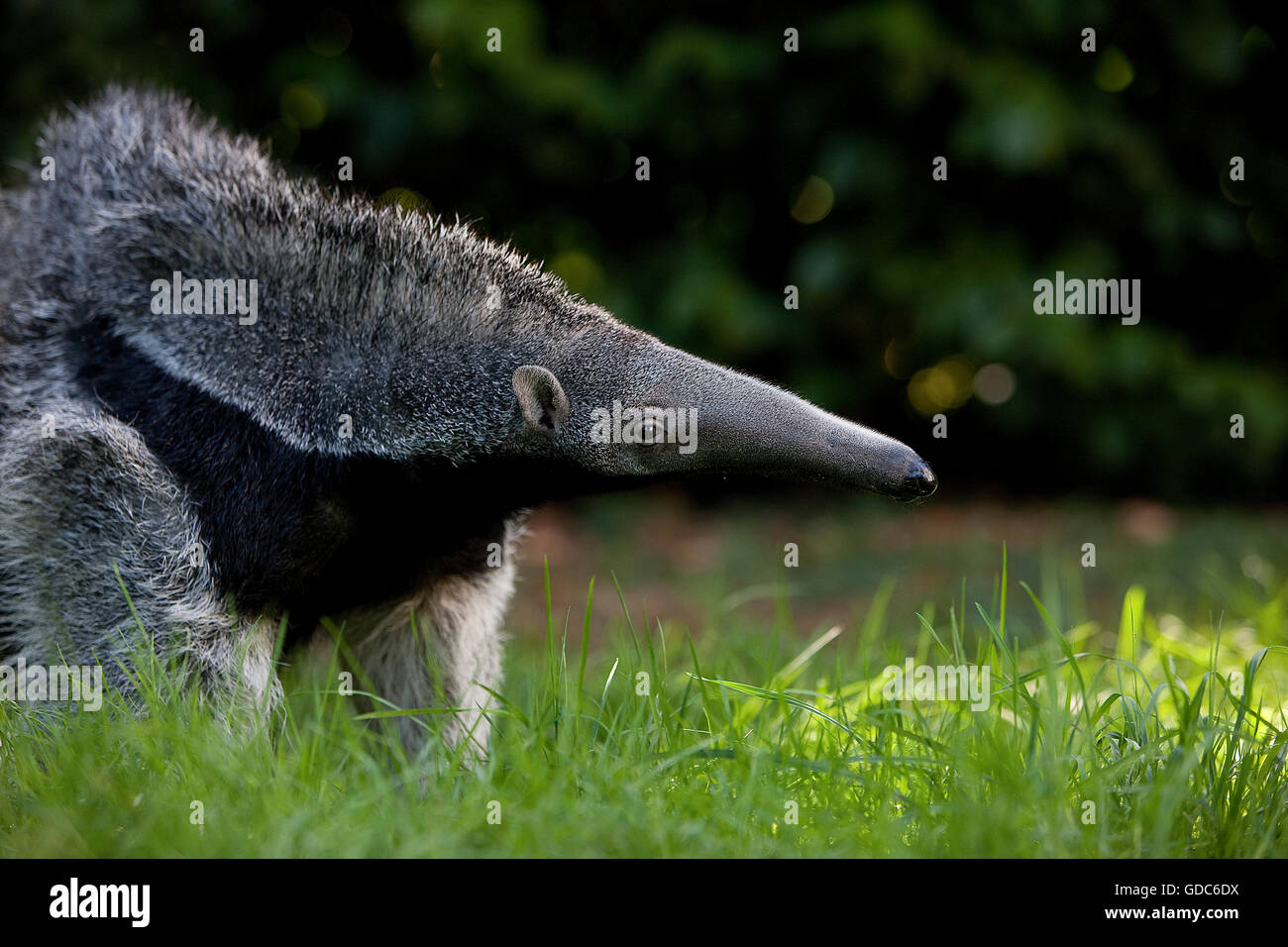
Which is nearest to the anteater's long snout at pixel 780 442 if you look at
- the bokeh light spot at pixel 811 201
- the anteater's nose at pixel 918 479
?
the anteater's nose at pixel 918 479

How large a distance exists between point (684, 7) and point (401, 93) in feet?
6.60

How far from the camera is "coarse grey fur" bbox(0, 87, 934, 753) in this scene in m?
3.47

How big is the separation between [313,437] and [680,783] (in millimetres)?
1461

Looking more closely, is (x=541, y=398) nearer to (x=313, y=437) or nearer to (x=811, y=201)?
(x=313, y=437)

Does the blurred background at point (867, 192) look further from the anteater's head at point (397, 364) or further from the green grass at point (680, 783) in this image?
the green grass at point (680, 783)

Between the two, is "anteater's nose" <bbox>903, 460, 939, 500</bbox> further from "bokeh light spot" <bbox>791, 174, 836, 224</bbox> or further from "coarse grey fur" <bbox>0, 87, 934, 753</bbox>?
"bokeh light spot" <bbox>791, 174, 836, 224</bbox>

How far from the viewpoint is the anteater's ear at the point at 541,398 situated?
11.2 feet

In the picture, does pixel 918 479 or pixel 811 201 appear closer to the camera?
pixel 918 479

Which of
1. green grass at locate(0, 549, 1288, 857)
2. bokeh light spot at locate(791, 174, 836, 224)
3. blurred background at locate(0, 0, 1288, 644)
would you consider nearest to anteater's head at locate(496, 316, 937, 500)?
green grass at locate(0, 549, 1288, 857)

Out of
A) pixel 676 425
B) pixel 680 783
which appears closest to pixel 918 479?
pixel 676 425

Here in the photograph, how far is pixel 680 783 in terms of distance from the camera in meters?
3.01

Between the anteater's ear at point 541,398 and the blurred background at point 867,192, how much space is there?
4361 millimetres

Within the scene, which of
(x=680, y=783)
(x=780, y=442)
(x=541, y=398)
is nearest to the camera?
(x=680, y=783)

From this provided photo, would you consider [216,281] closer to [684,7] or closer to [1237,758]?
[1237,758]
